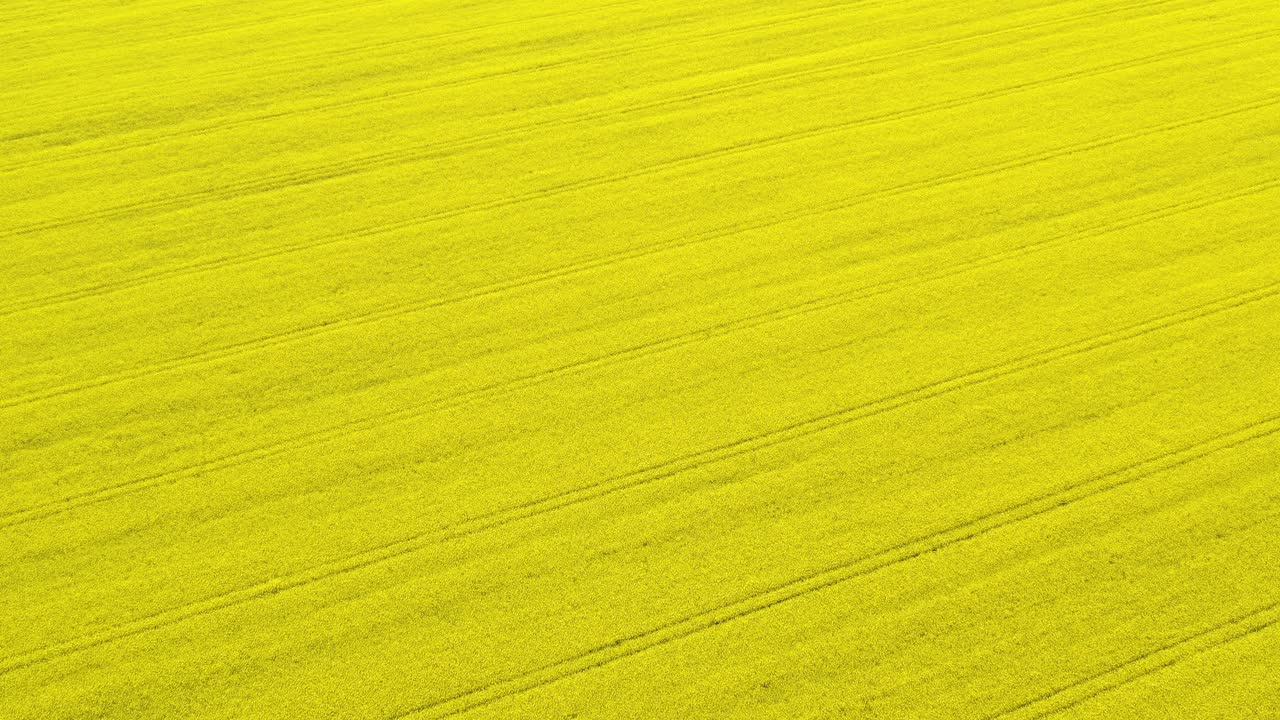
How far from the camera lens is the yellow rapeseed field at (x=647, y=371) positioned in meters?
2.11

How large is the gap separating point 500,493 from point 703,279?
0.84 meters

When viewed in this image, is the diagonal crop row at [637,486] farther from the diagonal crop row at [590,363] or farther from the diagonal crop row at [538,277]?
the diagonal crop row at [538,277]

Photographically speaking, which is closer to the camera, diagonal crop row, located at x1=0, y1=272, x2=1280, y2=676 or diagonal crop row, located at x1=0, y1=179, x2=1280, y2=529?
diagonal crop row, located at x1=0, y1=272, x2=1280, y2=676

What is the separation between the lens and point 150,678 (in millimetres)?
2078

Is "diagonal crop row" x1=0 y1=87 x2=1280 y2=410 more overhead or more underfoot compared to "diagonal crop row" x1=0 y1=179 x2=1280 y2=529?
more overhead

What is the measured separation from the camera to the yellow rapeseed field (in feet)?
6.91

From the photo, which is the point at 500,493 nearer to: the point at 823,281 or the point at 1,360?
the point at 823,281

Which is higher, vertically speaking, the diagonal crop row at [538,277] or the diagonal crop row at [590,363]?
the diagonal crop row at [538,277]

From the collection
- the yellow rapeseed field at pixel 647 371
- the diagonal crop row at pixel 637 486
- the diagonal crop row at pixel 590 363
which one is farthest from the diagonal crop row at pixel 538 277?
the diagonal crop row at pixel 637 486

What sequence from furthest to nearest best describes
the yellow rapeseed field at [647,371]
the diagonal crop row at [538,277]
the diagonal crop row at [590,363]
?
the diagonal crop row at [538,277] → the diagonal crop row at [590,363] → the yellow rapeseed field at [647,371]

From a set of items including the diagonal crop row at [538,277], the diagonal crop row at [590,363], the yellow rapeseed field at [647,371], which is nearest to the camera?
the yellow rapeseed field at [647,371]

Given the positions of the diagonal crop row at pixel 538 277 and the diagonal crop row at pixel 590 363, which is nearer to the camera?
the diagonal crop row at pixel 590 363

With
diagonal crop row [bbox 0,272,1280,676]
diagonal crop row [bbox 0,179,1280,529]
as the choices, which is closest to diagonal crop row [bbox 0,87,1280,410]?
diagonal crop row [bbox 0,179,1280,529]

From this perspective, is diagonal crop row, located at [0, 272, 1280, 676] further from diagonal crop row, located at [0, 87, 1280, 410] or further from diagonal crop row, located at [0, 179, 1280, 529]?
diagonal crop row, located at [0, 87, 1280, 410]
